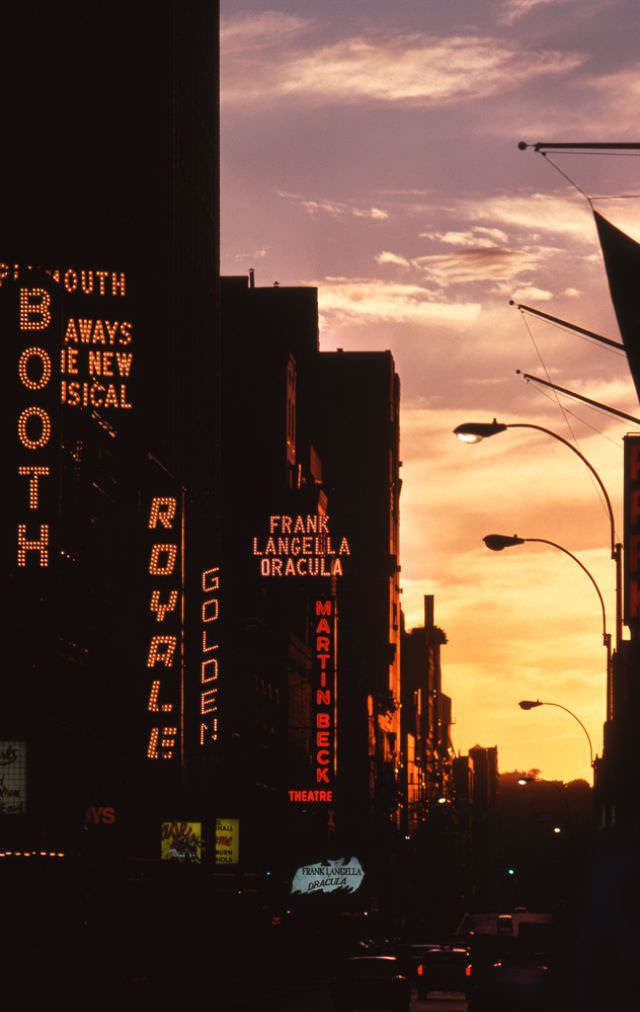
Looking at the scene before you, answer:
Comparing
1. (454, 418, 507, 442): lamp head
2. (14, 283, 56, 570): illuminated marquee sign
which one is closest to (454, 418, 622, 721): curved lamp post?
(454, 418, 507, 442): lamp head

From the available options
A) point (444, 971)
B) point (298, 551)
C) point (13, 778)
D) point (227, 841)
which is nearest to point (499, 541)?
point (13, 778)

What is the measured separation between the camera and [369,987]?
1638 inches

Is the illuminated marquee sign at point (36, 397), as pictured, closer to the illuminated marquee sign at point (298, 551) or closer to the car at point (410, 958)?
the car at point (410, 958)

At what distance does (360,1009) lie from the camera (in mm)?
41531

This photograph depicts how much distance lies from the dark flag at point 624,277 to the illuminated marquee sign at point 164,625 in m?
45.3

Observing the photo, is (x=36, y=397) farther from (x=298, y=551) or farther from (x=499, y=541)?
(x=298, y=551)

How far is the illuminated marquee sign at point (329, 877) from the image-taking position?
342 feet

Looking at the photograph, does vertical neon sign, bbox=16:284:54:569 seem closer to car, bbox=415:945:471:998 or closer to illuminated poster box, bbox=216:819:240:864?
car, bbox=415:945:471:998

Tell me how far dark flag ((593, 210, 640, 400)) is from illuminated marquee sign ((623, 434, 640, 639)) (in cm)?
2771

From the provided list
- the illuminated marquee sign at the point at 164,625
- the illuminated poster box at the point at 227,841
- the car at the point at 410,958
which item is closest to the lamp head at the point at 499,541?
the illuminated marquee sign at the point at 164,625

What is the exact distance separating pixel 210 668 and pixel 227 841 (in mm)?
10215

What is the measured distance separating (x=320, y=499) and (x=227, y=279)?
20981 mm

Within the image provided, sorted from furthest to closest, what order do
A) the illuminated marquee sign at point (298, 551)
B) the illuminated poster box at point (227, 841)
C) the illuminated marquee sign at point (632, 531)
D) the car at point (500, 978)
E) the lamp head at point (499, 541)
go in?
the illuminated marquee sign at point (298, 551)
the illuminated poster box at point (227, 841)
the illuminated marquee sign at point (632, 531)
the lamp head at point (499, 541)
the car at point (500, 978)

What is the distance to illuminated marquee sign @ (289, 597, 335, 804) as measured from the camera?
111500 mm
